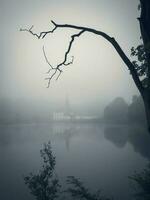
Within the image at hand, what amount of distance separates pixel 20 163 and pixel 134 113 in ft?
200

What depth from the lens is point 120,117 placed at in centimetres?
13700

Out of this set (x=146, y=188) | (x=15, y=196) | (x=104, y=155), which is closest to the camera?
(x=146, y=188)

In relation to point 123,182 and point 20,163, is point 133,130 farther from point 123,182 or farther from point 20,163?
point 123,182


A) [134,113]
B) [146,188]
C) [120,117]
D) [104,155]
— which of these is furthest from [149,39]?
[120,117]

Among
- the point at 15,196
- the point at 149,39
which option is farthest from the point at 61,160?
the point at 149,39

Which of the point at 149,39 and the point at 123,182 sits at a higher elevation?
the point at 149,39

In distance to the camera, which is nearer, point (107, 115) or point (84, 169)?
point (84, 169)

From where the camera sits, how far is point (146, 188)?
12.2 metres

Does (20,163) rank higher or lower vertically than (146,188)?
lower

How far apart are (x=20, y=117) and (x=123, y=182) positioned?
5936 inches

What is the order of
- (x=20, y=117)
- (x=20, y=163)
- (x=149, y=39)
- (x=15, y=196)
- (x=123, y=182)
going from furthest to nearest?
(x=20, y=117)
(x=20, y=163)
(x=123, y=182)
(x=15, y=196)
(x=149, y=39)

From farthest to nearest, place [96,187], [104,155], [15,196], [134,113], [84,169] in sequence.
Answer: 1. [134,113]
2. [104,155]
3. [84,169]
4. [96,187]
5. [15,196]

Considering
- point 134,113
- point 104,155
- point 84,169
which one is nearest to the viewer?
point 84,169

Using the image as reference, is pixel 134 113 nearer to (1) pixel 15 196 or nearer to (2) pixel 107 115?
(2) pixel 107 115
